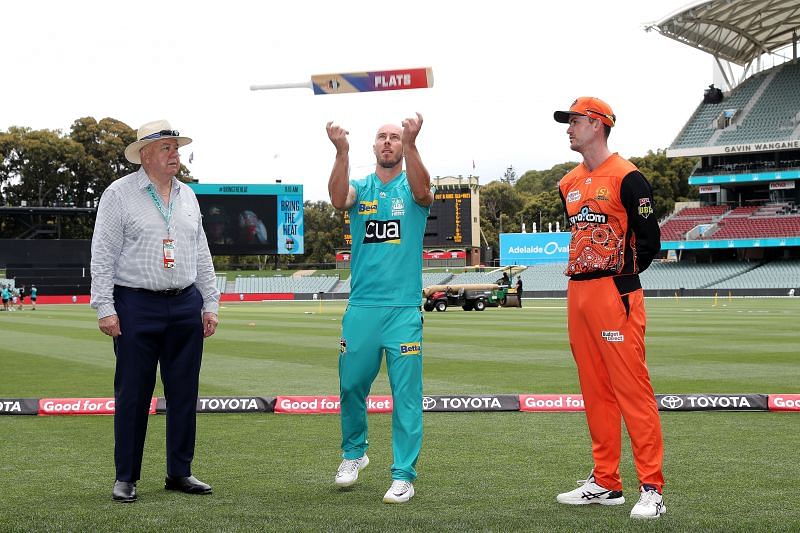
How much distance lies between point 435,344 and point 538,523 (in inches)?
666

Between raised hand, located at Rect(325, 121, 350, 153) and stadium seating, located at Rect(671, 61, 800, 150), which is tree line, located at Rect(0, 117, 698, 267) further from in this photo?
raised hand, located at Rect(325, 121, 350, 153)

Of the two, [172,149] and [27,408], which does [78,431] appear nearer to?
[27,408]

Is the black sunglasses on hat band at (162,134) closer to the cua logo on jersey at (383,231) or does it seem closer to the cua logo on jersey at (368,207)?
the cua logo on jersey at (368,207)

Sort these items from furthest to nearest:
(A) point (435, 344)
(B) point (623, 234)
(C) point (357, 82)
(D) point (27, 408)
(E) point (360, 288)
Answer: (A) point (435, 344)
(D) point (27, 408)
(C) point (357, 82)
(E) point (360, 288)
(B) point (623, 234)

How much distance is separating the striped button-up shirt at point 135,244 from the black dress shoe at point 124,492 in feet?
3.53

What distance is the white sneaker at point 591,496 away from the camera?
19.0 feet

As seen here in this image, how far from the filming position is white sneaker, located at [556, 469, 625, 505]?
5.78m

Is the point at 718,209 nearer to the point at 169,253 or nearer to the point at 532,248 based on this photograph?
the point at 532,248

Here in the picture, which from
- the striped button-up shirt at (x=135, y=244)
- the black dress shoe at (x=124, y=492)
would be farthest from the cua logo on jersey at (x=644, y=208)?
the black dress shoe at (x=124, y=492)


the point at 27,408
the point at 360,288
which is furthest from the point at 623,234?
the point at 27,408

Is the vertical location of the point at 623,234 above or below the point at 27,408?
above

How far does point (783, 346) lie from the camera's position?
802 inches

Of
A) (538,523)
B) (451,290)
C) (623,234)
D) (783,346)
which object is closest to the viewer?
(538,523)

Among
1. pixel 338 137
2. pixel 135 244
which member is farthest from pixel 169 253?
pixel 338 137
